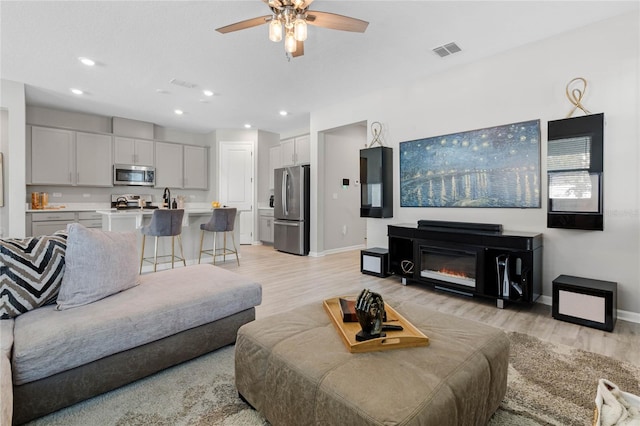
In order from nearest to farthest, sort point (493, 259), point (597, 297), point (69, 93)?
1. point (597, 297)
2. point (493, 259)
3. point (69, 93)

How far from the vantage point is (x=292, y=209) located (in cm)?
622

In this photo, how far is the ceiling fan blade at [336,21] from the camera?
7.88ft

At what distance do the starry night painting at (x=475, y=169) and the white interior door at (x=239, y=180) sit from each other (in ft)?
14.0

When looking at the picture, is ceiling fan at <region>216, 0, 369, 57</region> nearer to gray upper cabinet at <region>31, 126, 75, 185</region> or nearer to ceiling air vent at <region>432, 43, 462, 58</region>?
ceiling air vent at <region>432, 43, 462, 58</region>

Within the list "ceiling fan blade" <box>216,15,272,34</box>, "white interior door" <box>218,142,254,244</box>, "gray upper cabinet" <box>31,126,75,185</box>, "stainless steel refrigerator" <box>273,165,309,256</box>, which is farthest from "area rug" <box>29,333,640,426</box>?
"white interior door" <box>218,142,254,244</box>

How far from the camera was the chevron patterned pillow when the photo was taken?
1.68 meters

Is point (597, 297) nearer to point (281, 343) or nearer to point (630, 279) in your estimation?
point (630, 279)

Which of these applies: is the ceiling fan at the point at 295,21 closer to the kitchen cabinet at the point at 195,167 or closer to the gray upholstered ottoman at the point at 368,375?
the gray upholstered ottoman at the point at 368,375

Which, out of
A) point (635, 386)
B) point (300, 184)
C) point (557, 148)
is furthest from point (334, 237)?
point (635, 386)

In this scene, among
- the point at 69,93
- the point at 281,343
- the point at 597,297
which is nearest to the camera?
the point at 281,343

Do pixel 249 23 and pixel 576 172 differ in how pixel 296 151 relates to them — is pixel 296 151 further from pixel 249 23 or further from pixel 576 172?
pixel 576 172

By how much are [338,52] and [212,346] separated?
3324mm

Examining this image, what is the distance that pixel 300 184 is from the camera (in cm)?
609

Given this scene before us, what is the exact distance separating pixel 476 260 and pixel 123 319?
320 cm
